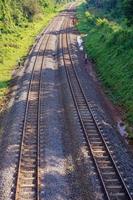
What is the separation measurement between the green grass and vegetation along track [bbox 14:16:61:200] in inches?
130

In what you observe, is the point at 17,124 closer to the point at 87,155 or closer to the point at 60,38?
the point at 87,155

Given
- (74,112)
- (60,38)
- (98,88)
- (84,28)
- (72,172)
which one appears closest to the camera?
(72,172)

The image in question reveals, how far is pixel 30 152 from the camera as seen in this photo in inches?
898

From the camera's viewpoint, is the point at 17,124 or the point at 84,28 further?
the point at 84,28

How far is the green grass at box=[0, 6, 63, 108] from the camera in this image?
41959 millimetres

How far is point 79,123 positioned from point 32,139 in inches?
153

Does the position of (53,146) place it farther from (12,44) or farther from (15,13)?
(15,13)

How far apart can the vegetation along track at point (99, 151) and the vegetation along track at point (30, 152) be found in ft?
→ 9.34

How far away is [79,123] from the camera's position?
27.2m

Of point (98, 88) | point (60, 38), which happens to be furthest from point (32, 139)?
point (60, 38)

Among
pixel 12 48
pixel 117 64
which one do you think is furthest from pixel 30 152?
pixel 12 48

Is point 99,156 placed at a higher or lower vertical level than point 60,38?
higher

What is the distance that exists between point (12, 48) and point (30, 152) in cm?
3717

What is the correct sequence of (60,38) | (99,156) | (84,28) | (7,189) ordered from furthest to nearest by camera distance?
(84,28) < (60,38) < (99,156) < (7,189)
